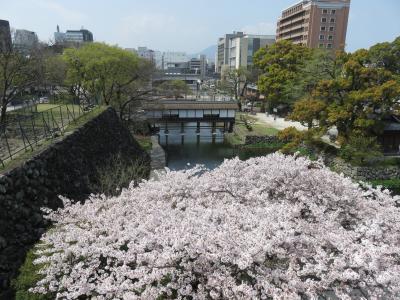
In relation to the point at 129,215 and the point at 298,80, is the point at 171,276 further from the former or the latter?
the point at 298,80

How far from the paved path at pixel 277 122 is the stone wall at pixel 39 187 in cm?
2211

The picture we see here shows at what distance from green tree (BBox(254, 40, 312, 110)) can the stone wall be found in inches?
1009

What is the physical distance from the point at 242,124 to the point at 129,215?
2696 centimetres

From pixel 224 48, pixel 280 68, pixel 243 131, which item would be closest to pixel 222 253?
pixel 243 131

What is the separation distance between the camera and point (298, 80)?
3338 cm

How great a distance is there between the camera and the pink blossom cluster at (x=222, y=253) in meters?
4.41

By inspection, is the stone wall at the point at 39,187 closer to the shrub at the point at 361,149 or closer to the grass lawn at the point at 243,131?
the shrub at the point at 361,149

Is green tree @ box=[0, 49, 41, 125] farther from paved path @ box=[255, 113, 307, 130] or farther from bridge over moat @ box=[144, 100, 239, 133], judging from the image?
paved path @ box=[255, 113, 307, 130]

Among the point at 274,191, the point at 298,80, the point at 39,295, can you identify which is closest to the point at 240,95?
the point at 298,80

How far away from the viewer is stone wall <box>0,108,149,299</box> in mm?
7373

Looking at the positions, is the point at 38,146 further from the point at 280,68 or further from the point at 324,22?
the point at 324,22

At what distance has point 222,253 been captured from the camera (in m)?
4.39

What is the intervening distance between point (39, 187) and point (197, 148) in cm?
2021

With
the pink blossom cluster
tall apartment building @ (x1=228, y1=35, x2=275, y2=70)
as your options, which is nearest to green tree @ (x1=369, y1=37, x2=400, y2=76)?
the pink blossom cluster
